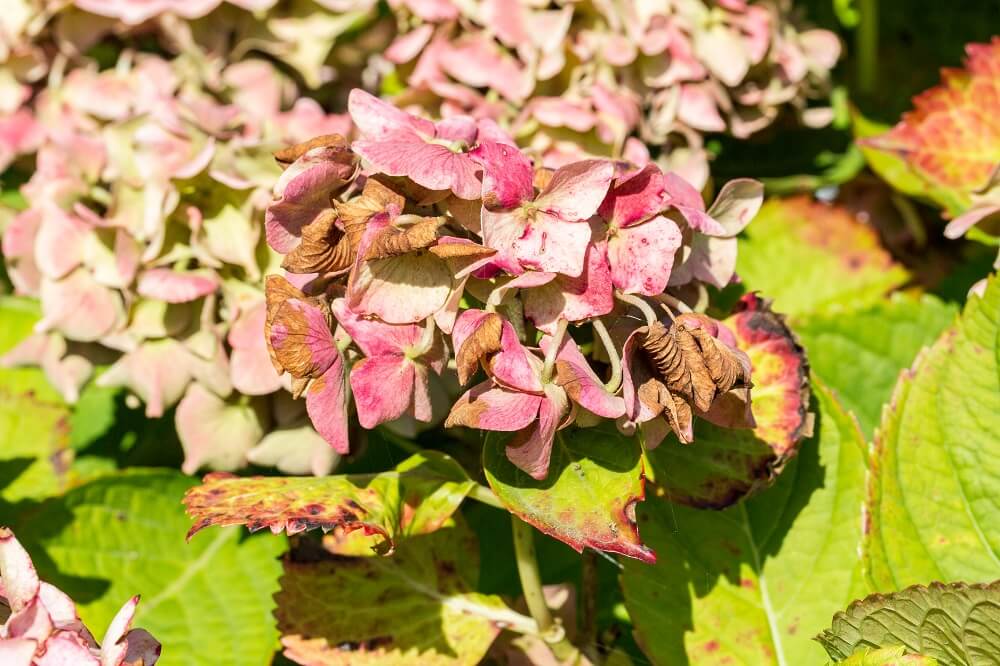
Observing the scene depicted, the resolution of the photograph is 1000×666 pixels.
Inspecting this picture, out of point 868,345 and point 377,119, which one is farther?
point 868,345

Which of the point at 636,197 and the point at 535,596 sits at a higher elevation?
the point at 636,197

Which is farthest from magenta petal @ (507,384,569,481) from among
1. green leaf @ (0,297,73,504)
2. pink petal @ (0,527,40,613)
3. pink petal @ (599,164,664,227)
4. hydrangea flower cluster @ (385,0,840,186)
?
green leaf @ (0,297,73,504)

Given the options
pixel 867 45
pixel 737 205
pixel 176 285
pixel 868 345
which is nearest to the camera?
pixel 737 205

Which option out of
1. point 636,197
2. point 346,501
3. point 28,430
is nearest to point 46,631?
A: point 346,501

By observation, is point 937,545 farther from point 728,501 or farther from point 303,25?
point 303,25

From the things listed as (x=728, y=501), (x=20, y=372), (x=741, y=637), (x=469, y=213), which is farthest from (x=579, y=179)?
(x=20, y=372)

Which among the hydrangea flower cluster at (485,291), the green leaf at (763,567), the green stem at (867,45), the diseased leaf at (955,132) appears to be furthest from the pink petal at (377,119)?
the green stem at (867,45)

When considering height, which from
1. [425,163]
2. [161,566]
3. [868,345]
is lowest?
[161,566]

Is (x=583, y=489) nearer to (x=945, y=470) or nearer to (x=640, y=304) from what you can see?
(x=640, y=304)
